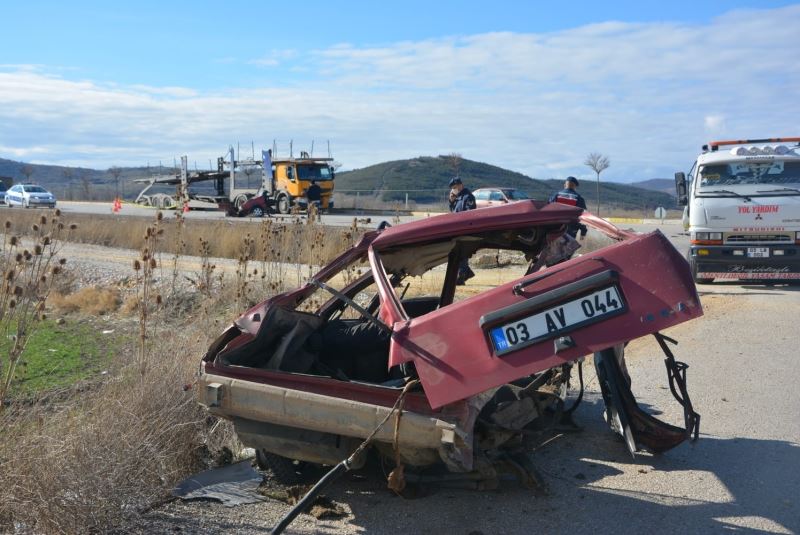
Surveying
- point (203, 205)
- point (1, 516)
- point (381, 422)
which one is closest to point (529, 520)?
point (381, 422)

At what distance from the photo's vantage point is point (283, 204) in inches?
1565

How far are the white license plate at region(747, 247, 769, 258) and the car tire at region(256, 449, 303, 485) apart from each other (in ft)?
38.3

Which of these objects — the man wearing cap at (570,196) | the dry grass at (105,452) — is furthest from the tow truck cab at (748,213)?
the dry grass at (105,452)

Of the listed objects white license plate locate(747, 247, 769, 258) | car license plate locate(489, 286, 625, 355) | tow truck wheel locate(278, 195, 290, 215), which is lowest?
white license plate locate(747, 247, 769, 258)

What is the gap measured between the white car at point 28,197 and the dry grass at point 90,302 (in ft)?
119

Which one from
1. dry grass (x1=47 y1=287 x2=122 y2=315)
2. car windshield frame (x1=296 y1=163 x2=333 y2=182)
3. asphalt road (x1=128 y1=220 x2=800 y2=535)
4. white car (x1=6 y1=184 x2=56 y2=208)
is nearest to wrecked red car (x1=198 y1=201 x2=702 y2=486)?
asphalt road (x1=128 y1=220 x2=800 y2=535)

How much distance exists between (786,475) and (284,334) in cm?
354

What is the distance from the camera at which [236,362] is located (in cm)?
547

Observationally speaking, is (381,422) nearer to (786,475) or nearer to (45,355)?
(786,475)

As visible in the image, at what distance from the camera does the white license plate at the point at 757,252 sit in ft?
48.3

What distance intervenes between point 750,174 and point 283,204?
27.4 metres

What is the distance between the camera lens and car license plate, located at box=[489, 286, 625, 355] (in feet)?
14.4

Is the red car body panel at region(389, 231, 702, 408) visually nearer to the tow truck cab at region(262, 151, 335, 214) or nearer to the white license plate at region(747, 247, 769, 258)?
the white license plate at region(747, 247, 769, 258)

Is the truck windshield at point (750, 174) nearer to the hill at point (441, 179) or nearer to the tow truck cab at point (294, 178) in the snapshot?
the tow truck cab at point (294, 178)
